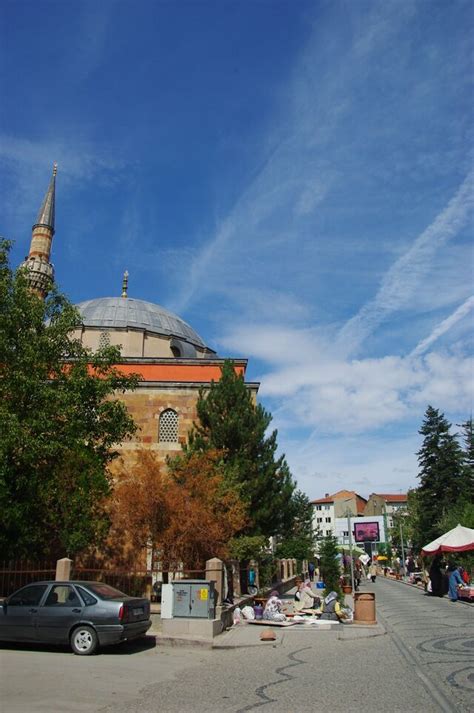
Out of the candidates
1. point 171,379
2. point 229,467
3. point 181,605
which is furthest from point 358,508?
point 181,605

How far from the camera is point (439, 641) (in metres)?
10.9

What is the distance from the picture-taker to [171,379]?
29.0 metres

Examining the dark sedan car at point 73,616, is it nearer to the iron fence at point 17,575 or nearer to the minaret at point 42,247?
the iron fence at point 17,575

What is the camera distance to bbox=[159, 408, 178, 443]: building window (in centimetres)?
2675

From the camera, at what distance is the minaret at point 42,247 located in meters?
37.7

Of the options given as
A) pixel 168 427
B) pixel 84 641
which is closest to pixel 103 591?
pixel 84 641

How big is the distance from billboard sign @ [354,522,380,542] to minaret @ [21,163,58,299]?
46.8 meters

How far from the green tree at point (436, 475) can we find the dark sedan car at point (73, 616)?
32446 mm

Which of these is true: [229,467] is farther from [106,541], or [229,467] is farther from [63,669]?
[63,669]

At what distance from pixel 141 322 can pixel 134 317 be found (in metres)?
0.64

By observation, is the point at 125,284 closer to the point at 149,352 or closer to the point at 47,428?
the point at 149,352

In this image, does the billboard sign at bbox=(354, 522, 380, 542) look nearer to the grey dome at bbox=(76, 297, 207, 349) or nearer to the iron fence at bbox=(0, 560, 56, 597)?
the grey dome at bbox=(76, 297, 207, 349)

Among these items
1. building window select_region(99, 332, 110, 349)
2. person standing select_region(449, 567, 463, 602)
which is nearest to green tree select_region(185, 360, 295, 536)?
person standing select_region(449, 567, 463, 602)

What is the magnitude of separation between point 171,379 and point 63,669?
20.9 meters
